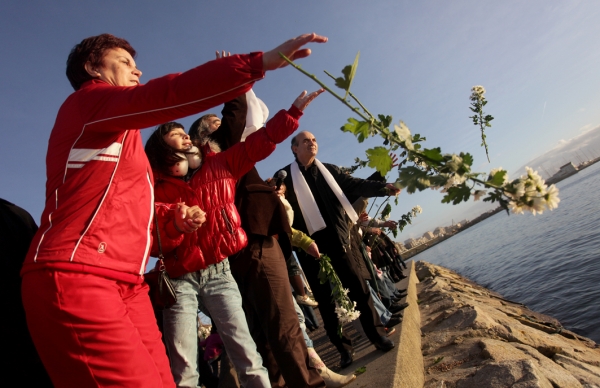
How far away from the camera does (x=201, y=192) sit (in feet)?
8.27

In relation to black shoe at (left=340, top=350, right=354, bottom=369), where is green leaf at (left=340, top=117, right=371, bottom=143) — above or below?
above

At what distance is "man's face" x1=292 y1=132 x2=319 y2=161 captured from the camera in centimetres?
431

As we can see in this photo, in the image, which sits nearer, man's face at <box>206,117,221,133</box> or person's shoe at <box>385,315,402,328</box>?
man's face at <box>206,117,221,133</box>

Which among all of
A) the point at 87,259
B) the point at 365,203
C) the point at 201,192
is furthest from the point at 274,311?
the point at 365,203

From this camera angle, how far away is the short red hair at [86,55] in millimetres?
1725

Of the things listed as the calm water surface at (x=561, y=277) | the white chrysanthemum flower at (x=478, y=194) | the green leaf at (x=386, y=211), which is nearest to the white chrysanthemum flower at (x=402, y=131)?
the white chrysanthemum flower at (x=478, y=194)

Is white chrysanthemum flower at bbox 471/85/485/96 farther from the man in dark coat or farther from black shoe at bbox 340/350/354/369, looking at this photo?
black shoe at bbox 340/350/354/369

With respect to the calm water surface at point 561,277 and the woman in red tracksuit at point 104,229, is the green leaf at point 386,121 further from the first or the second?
the calm water surface at point 561,277

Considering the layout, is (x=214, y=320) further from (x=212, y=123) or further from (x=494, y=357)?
(x=494, y=357)

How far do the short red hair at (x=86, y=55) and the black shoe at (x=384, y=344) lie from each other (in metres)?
3.26

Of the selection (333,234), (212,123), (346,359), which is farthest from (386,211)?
(212,123)

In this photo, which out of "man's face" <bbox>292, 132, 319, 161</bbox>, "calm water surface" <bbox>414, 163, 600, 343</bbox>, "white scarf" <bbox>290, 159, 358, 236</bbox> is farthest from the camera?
"calm water surface" <bbox>414, 163, 600, 343</bbox>

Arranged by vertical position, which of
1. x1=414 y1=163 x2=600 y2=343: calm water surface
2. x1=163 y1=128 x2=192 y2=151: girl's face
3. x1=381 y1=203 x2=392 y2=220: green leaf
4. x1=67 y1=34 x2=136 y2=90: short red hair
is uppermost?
x1=67 y1=34 x2=136 y2=90: short red hair

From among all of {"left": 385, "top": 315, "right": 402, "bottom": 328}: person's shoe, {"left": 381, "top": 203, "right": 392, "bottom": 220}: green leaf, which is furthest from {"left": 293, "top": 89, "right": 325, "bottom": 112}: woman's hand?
{"left": 381, "top": 203, "right": 392, "bottom": 220}: green leaf
